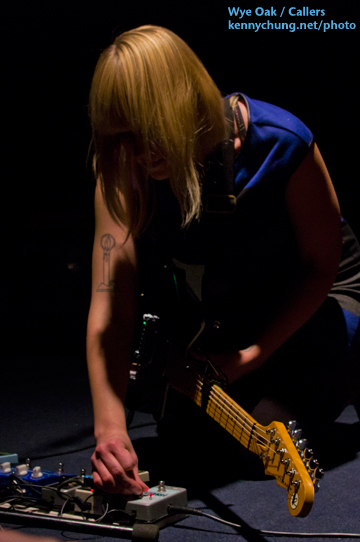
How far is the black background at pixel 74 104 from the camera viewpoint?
2.82 m

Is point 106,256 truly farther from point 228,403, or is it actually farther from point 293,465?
point 293,465

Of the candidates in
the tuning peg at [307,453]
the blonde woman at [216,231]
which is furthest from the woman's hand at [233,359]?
the tuning peg at [307,453]

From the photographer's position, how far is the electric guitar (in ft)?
2.86

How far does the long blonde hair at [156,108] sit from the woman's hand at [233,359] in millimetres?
360

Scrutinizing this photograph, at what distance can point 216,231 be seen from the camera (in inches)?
56.6

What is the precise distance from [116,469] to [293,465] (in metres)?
0.35

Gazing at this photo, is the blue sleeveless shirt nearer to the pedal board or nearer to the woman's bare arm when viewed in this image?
the woman's bare arm

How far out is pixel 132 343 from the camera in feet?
4.55

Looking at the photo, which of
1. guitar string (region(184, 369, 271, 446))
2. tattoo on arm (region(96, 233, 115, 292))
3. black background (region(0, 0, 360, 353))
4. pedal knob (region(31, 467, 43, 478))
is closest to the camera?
guitar string (region(184, 369, 271, 446))

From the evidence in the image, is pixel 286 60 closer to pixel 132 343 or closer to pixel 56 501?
pixel 132 343

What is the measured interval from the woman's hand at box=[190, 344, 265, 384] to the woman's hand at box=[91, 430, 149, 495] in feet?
1.01

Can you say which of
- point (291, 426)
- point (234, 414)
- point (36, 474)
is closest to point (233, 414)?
point (234, 414)

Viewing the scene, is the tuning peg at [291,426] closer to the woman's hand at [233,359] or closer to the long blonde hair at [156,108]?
the woman's hand at [233,359]

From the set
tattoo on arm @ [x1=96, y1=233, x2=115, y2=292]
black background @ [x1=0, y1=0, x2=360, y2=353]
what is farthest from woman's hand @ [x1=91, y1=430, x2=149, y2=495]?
black background @ [x1=0, y1=0, x2=360, y2=353]
